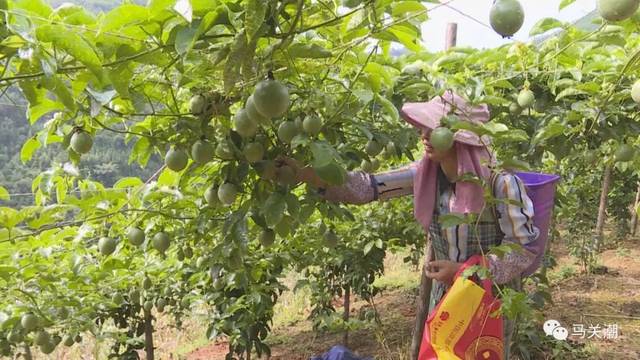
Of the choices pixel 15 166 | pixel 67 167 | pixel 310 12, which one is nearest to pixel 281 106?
pixel 310 12

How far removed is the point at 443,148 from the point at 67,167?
4.81 feet

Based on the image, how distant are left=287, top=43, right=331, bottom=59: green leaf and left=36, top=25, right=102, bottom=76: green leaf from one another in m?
0.45

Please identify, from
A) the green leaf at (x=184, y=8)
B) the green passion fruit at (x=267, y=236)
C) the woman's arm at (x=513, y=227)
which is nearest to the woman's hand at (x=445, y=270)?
the woman's arm at (x=513, y=227)

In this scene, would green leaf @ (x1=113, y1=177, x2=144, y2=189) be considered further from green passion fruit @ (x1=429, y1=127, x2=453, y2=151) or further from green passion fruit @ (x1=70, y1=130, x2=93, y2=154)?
green passion fruit @ (x1=429, y1=127, x2=453, y2=151)

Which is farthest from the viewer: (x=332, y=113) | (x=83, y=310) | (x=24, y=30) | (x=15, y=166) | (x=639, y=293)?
(x=15, y=166)

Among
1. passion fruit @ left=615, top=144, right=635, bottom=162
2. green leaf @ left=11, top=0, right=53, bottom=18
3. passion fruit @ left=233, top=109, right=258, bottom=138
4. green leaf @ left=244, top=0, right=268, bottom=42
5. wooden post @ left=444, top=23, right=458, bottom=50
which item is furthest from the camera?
wooden post @ left=444, top=23, right=458, bottom=50

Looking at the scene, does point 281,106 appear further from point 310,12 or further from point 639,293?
point 639,293

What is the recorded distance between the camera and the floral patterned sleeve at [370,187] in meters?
2.04

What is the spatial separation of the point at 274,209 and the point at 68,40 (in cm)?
74

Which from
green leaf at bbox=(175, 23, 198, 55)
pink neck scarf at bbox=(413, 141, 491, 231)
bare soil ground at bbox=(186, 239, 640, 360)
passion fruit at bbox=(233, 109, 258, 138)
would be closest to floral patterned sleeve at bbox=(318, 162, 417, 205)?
pink neck scarf at bbox=(413, 141, 491, 231)

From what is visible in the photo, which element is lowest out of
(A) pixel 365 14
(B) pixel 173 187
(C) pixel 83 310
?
(C) pixel 83 310

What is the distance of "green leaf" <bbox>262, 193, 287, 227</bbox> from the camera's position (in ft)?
5.03

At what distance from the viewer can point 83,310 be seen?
2.59 meters

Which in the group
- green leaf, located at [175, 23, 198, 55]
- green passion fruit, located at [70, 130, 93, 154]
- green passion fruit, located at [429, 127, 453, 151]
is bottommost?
green passion fruit, located at [429, 127, 453, 151]
